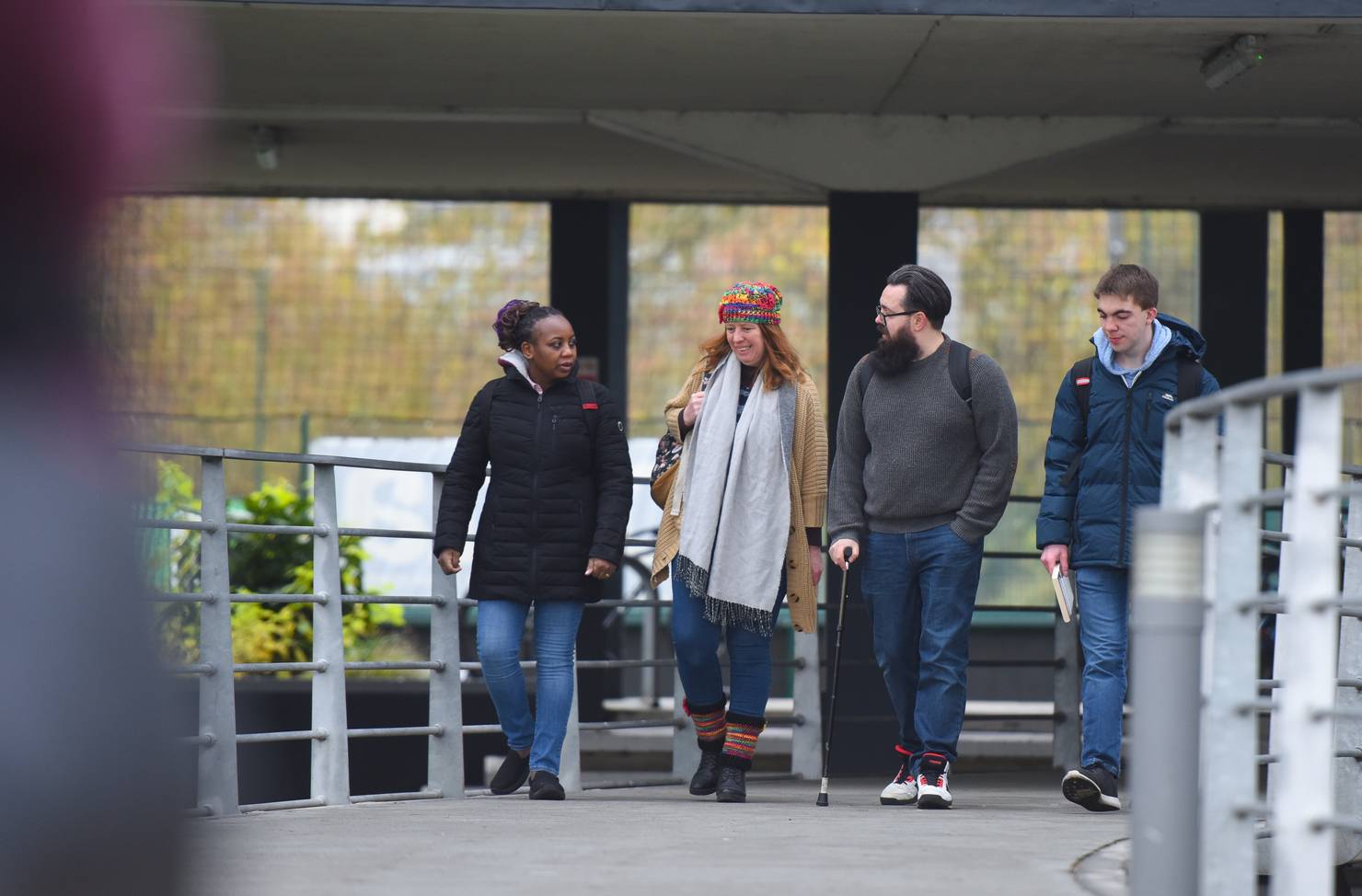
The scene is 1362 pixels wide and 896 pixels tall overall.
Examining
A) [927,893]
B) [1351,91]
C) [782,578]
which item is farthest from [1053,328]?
[927,893]

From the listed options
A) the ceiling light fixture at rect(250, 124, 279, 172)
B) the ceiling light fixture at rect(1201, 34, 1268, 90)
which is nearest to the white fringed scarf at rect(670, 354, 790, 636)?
the ceiling light fixture at rect(1201, 34, 1268, 90)

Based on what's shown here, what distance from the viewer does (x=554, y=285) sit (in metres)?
11.4

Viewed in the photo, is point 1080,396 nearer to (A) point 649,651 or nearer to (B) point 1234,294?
(B) point 1234,294

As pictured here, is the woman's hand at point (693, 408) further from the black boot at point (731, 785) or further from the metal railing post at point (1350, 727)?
the metal railing post at point (1350, 727)

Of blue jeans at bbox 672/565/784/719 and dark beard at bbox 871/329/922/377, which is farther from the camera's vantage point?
blue jeans at bbox 672/565/784/719

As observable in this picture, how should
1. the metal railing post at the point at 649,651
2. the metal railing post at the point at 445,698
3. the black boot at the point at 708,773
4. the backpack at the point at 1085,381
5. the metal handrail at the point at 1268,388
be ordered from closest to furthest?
1. the metal handrail at the point at 1268,388
2. the backpack at the point at 1085,381
3. the black boot at the point at 708,773
4. the metal railing post at the point at 445,698
5. the metal railing post at the point at 649,651

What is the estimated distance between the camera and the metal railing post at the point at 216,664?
621 centimetres

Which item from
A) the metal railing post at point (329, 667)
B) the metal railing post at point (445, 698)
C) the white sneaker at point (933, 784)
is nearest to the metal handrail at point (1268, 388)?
the white sneaker at point (933, 784)

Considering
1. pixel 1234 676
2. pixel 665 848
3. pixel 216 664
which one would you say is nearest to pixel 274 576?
pixel 216 664

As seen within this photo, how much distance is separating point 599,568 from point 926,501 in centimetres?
118

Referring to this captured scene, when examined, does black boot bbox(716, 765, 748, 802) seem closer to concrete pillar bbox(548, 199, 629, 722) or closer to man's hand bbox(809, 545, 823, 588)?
man's hand bbox(809, 545, 823, 588)

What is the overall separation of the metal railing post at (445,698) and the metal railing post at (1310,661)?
14.0 feet

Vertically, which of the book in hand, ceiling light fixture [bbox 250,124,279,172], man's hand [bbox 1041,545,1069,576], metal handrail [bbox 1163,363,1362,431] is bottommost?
the book in hand

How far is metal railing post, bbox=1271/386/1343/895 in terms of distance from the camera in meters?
3.51
